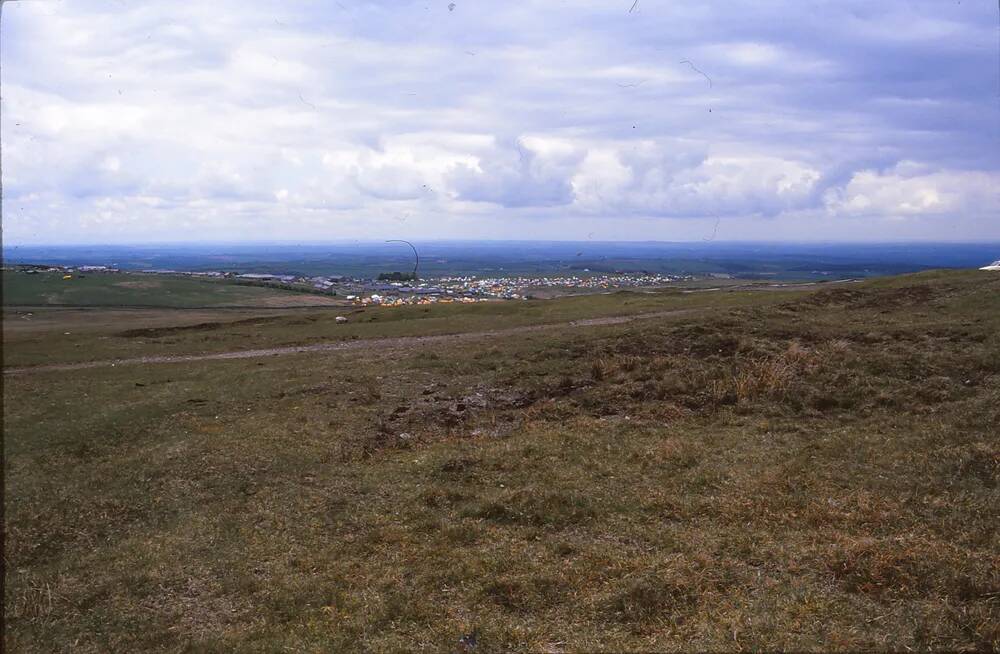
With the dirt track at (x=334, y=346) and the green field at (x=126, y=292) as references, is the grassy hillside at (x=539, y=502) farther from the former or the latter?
the green field at (x=126, y=292)

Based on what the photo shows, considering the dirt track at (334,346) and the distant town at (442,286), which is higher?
the distant town at (442,286)

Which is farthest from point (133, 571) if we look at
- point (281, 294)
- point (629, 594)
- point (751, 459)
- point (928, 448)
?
point (281, 294)

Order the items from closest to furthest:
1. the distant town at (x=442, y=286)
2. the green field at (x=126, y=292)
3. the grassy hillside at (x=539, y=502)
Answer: the grassy hillside at (x=539, y=502)
the green field at (x=126, y=292)
the distant town at (x=442, y=286)

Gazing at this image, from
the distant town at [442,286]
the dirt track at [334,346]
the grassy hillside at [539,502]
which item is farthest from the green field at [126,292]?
the grassy hillside at [539,502]

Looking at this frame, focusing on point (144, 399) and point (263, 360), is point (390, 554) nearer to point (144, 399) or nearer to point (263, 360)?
point (144, 399)

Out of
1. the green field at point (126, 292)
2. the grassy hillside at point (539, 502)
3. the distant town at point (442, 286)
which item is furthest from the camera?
the distant town at point (442, 286)

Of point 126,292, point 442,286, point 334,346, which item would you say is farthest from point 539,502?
point 442,286

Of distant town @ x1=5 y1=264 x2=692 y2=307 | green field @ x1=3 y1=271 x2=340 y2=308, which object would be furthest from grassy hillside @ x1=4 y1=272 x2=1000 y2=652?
green field @ x1=3 y1=271 x2=340 y2=308
